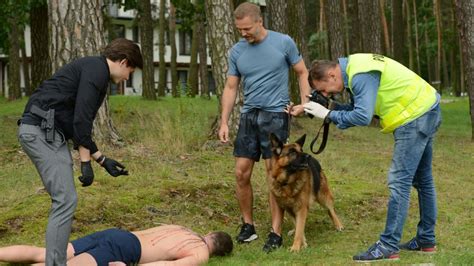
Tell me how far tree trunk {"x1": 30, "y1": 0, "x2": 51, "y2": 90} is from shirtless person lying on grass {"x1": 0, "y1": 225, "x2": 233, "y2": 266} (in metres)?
14.4

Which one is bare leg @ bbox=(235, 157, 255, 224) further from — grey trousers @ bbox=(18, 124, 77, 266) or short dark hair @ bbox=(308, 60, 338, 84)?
grey trousers @ bbox=(18, 124, 77, 266)

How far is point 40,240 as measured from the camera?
22.2 feet

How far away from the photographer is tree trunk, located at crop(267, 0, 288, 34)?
17.9 meters

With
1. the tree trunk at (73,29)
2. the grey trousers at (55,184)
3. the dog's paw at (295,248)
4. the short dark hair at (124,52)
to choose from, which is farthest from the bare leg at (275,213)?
the tree trunk at (73,29)

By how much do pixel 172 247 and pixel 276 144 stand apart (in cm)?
147

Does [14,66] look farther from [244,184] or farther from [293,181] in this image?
[293,181]

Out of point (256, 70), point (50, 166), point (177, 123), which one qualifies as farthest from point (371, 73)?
point (177, 123)

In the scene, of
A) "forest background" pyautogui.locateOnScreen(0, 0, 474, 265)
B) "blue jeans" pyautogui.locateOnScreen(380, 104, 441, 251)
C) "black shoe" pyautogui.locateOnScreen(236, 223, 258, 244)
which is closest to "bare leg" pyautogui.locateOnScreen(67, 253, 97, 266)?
"forest background" pyautogui.locateOnScreen(0, 0, 474, 265)

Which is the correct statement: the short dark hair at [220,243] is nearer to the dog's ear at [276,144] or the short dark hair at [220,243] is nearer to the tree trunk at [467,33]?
the dog's ear at [276,144]

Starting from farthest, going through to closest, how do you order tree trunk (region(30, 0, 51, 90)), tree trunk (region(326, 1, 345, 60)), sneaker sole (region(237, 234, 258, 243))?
tree trunk (region(326, 1, 345, 60)) < tree trunk (region(30, 0, 51, 90)) < sneaker sole (region(237, 234, 258, 243))

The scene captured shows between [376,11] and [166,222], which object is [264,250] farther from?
[376,11]

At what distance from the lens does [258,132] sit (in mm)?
7062

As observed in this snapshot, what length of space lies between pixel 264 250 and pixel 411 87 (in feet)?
6.76

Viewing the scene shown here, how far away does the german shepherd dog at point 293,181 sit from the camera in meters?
6.76
